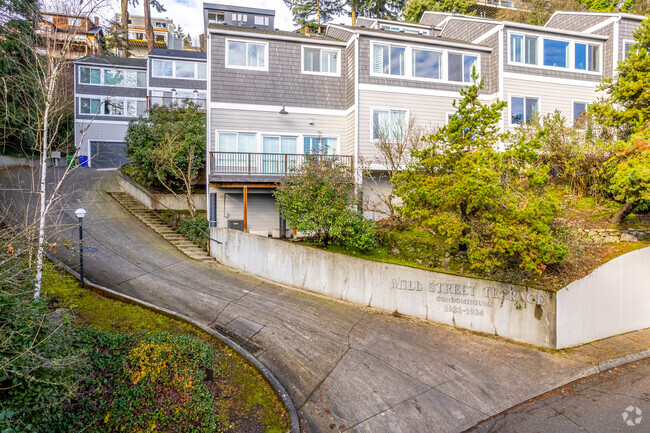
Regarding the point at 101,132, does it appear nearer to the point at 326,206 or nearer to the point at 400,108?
the point at 400,108

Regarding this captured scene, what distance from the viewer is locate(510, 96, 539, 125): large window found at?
17.9 m

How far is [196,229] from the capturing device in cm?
1647

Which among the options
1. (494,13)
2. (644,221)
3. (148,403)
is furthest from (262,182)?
(494,13)

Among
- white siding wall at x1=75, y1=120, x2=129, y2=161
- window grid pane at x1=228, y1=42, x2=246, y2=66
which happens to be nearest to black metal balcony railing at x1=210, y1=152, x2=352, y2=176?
window grid pane at x1=228, y1=42, x2=246, y2=66

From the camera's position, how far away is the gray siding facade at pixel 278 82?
54.7 ft

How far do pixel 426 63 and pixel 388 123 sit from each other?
12.3 ft

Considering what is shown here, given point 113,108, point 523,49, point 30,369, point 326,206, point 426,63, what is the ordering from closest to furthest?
1. point 30,369
2. point 326,206
3. point 426,63
4. point 523,49
5. point 113,108

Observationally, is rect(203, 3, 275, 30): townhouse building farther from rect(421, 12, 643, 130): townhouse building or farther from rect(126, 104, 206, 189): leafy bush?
rect(421, 12, 643, 130): townhouse building

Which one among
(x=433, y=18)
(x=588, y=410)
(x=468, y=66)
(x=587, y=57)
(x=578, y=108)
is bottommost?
(x=588, y=410)

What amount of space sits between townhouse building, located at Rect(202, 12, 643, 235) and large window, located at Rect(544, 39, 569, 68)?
0.05 meters

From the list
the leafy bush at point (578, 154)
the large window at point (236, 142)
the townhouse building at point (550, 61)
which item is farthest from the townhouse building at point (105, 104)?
the leafy bush at point (578, 154)

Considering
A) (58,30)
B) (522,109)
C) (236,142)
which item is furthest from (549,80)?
(58,30)

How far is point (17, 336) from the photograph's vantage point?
193 inches

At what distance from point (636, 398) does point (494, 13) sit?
44.0 metres
